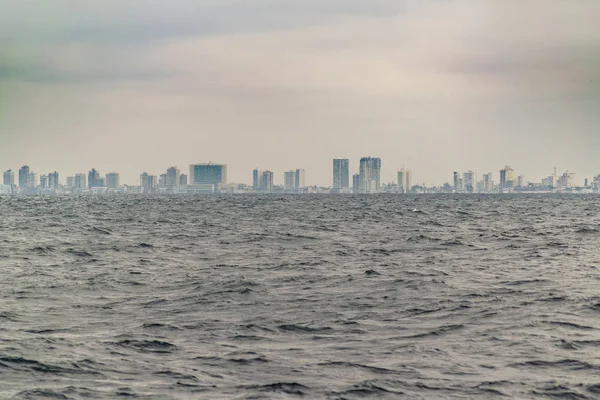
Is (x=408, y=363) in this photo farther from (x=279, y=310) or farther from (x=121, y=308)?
(x=121, y=308)

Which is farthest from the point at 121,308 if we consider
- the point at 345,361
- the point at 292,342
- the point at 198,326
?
the point at 345,361

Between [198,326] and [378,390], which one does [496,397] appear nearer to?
[378,390]

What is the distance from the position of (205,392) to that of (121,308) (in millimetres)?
10500

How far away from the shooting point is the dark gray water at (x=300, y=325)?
593 inches

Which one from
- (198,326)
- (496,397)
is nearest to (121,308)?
(198,326)

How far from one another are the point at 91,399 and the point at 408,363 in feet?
21.3

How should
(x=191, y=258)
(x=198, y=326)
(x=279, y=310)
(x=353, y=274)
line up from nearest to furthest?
(x=198, y=326) → (x=279, y=310) → (x=353, y=274) → (x=191, y=258)

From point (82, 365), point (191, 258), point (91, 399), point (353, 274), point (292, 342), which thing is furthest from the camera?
point (191, 258)

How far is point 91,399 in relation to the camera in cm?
1405

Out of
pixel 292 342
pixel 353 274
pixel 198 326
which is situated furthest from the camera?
pixel 353 274

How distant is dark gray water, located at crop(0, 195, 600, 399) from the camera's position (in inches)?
593

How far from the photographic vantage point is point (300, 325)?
2102cm

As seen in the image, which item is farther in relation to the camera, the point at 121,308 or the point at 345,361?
the point at 121,308

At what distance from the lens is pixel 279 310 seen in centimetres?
2356
